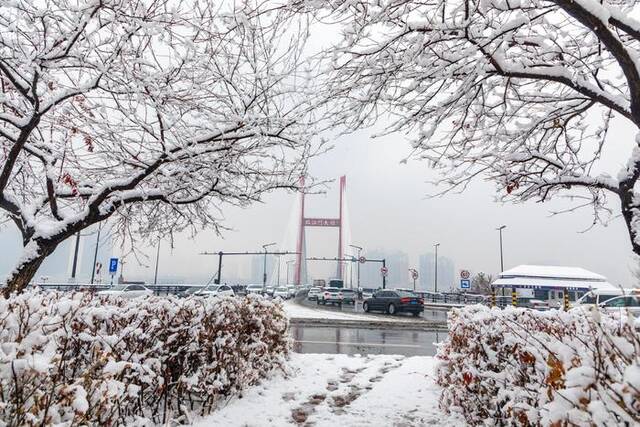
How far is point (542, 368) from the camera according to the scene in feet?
6.66

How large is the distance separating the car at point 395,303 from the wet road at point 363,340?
7.16 meters

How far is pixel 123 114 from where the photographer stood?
176 inches

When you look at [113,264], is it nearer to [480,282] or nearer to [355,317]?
[355,317]

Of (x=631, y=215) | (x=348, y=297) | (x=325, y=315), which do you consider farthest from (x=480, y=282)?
(x=631, y=215)

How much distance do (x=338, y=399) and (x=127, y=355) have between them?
3.07 meters

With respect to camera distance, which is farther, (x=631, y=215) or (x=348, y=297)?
(x=348, y=297)

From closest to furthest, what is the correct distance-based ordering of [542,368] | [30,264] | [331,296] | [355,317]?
[542,368]
[30,264]
[355,317]
[331,296]

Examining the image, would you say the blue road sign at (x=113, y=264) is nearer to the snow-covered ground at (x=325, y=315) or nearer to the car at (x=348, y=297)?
the snow-covered ground at (x=325, y=315)

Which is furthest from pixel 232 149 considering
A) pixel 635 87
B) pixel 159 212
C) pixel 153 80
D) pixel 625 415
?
pixel 625 415

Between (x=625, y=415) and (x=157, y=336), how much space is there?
3.30 m

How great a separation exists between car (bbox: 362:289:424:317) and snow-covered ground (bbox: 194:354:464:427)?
1506 cm


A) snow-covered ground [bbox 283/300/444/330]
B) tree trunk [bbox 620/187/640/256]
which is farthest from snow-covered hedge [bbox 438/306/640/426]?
snow-covered ground [bbox 283/300/444/330]

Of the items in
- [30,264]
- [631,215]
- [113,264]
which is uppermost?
[631,215]

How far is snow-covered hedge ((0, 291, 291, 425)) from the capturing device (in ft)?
6.04
